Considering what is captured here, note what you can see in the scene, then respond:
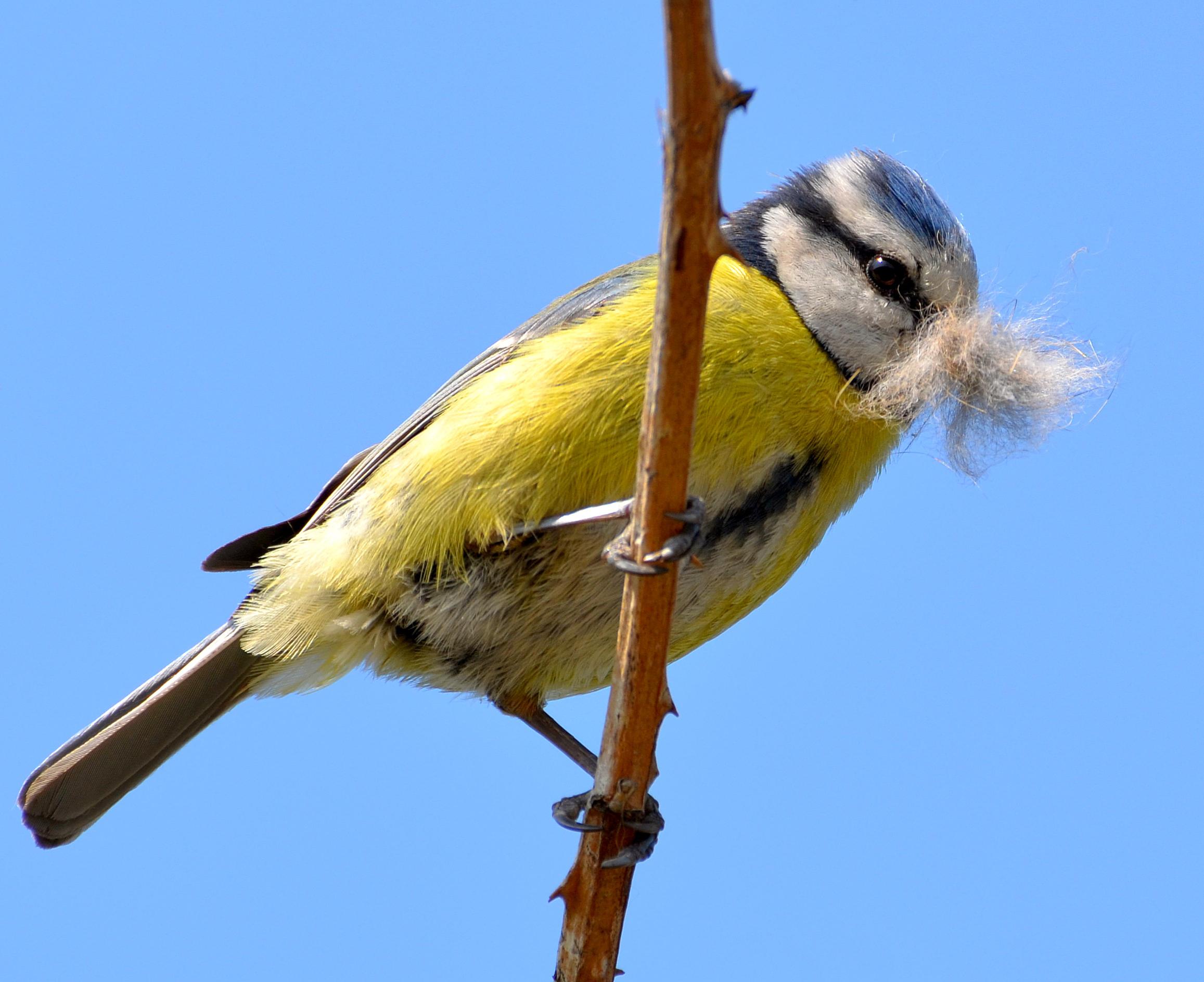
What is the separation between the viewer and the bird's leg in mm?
2439

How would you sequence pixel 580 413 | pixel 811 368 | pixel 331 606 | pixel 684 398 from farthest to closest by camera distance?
1. pixel 331 606
2. pixel 811 368
3. pixel 580 413
4. pixel 684 398

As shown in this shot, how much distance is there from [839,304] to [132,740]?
2.29 m

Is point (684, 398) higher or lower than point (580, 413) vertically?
lower

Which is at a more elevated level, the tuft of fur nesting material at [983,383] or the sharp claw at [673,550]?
the tuft of fur nesting material at [983,383]

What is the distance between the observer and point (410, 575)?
116 inches

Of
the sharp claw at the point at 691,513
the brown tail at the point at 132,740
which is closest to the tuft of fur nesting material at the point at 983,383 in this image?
the sharp claw at the point at 691,513

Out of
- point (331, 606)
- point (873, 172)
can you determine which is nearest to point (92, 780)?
point (331, 606)

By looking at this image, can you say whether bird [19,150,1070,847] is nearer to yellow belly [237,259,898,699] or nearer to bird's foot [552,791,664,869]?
yellow belly [237,259,898,699]

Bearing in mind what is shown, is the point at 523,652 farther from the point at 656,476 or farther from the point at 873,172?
the point at 873,172

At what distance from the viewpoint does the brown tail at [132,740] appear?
3.46m

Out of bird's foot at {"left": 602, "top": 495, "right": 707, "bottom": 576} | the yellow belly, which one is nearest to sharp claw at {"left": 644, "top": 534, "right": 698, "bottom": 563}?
bird's foot at {"left": 602, "top": 495, "right": 707, "bottom": 576}

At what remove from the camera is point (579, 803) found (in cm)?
294

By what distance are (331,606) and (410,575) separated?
11.1 inches

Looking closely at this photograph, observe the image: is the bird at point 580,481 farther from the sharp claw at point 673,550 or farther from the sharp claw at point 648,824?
the sharp claw at point 648,824
